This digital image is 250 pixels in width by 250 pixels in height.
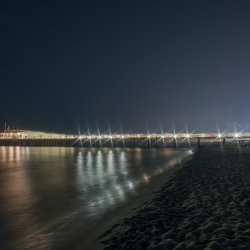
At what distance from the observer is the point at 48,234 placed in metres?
9.21

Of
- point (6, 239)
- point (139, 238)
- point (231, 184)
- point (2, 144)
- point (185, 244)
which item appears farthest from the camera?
point (2, 144)

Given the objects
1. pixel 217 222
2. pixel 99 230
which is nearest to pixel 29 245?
pixel 99 230

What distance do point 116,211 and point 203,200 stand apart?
346 centimetres

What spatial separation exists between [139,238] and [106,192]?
35.7 feet

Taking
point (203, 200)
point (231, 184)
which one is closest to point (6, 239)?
point (203, 200)

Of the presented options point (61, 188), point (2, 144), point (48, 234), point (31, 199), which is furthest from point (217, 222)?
point (2, 144)

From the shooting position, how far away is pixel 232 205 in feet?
30.4

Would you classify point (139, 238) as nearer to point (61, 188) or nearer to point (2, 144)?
point (61, 188)

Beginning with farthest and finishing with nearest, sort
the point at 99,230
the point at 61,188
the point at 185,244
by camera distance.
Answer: the point at 61,188 < the point at 99,230 < the point at 185,244

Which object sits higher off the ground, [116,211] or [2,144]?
[2,144]

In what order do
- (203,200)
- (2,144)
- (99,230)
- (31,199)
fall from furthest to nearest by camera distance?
(2,144) < (31,199) < (203,200) < (99,230)

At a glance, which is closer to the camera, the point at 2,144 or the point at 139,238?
the point at 139,238

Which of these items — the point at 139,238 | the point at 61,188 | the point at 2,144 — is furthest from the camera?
the point at 2,144

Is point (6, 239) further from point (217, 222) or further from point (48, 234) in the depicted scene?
point (217, 222)
